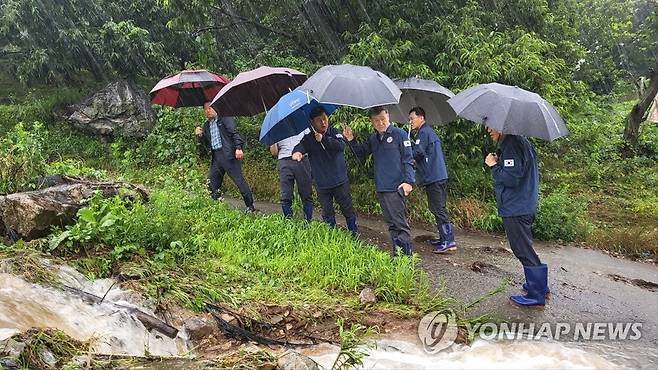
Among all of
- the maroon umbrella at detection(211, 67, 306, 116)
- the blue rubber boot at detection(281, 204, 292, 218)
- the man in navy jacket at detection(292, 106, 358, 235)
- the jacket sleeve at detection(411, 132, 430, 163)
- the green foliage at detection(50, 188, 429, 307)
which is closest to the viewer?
the green foliage at detection(50, 188, 429, 307)

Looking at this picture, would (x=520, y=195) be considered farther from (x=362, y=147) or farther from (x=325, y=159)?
(x=325, y=159)

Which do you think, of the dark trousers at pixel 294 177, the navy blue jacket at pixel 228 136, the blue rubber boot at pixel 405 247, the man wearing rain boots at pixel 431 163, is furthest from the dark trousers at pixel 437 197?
the navy blue jacket at pixel 228 136

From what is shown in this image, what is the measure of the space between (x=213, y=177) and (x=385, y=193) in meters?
3.13

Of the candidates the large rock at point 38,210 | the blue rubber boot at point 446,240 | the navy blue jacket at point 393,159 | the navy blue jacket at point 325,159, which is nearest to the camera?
the large rock at point 38,210

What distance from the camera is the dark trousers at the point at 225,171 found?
7.61 m

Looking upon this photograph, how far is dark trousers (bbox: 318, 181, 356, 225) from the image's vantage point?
254 inches

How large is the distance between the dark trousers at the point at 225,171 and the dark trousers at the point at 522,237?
159 inches

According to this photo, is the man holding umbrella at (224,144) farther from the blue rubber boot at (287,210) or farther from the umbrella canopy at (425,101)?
the umbrella canopy at (425,101)

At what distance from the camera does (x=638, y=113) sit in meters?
14.7

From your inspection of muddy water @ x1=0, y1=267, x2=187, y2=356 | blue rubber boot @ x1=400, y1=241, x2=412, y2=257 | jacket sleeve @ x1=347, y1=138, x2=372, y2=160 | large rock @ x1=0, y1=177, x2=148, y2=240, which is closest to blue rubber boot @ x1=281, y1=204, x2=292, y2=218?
jacket sleeve @ x1=347, y1=138, x2=372, y2=160

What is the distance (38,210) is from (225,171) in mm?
2754

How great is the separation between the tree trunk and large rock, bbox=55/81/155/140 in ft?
43.0

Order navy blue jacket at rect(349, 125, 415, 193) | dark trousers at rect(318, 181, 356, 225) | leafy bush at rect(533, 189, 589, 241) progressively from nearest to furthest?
navy blue jacket at rect(349, 125, 415, 193), dark trousers at rect(318, 181, 356, 225), leafy bush at rect(533, 189, 589, 241)

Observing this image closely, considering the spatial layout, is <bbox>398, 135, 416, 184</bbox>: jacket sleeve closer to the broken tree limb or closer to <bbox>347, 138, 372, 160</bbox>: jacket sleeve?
<bbox>347, 138, 372, 160</bbox>: jacket sleeve
